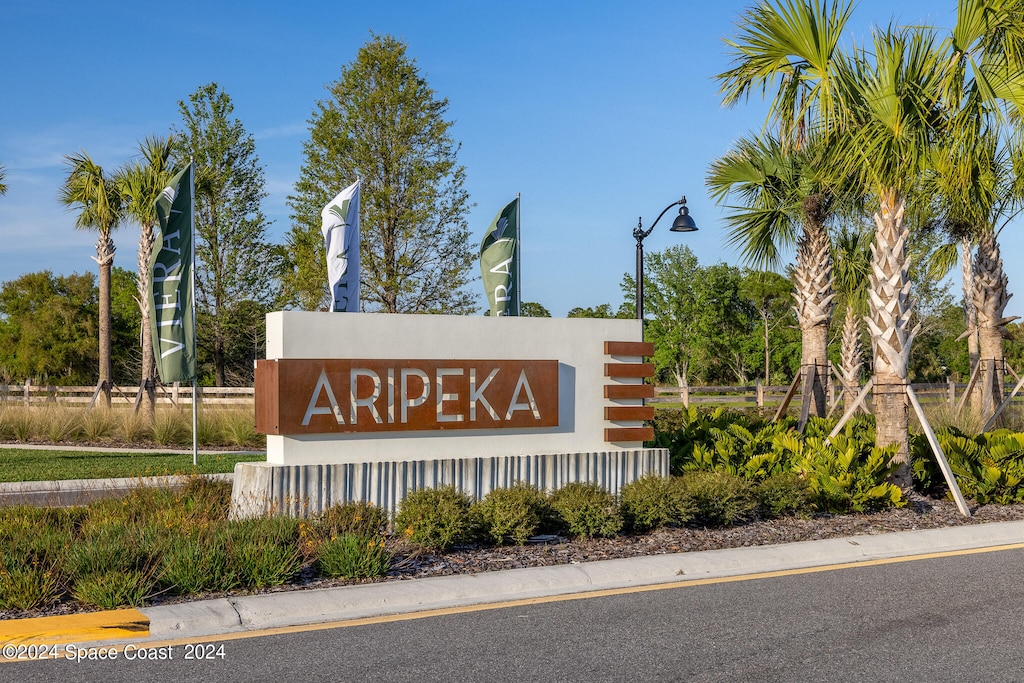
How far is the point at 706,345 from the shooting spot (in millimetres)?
59281

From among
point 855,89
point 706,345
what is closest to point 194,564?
point 855,89

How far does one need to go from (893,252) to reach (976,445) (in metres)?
2.94

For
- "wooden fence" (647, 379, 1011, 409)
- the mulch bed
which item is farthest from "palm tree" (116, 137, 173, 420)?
the mulch bed

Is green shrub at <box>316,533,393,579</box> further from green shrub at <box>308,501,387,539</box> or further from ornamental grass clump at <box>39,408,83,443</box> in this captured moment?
ornamental grass clump at <box>39,408,83,443</box>

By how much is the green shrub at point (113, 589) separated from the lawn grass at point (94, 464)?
8.27 metres

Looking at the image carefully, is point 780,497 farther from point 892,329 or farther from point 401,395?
point 401,395

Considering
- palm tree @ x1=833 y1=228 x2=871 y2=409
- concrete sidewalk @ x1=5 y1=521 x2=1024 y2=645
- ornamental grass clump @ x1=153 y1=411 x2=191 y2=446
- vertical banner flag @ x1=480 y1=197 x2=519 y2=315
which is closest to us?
concrete sidewalk @ x1=5 y1=521 x2=1024 y2=645

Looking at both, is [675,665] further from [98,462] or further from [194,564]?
[98,462]

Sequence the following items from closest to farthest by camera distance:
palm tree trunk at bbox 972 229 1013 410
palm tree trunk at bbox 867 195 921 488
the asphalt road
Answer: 1. the asphalt road
2. palm tree trunk at bbox 867 195 921 488
3. palm tree trunk at bbox 972 229 1013 410

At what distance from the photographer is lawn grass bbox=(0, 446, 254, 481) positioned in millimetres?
16672

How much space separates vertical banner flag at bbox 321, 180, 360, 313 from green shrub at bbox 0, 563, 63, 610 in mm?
6790

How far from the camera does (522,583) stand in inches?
329

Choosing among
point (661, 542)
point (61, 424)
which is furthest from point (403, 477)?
point (61, 424)

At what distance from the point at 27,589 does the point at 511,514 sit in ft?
14.2
